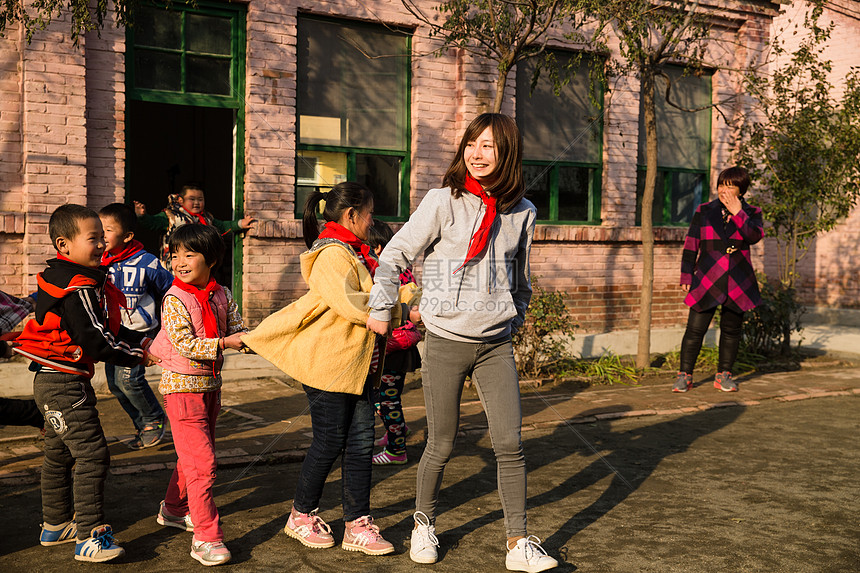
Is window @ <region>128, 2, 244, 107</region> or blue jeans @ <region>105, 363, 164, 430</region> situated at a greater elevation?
window @ <region>128, 2, 244, 107</region>

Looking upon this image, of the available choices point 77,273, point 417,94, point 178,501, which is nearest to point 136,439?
point 178,501

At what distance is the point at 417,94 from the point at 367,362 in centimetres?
668

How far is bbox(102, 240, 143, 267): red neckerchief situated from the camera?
5.83 metres

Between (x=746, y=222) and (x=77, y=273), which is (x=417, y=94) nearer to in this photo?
(x=746, y=222)

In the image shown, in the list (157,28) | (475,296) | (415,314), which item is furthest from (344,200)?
(157,28)

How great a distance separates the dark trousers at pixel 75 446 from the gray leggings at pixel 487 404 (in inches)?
60.7

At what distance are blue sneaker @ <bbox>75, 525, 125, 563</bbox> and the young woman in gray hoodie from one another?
54.7 inches

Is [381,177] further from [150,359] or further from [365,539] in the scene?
[365,539]

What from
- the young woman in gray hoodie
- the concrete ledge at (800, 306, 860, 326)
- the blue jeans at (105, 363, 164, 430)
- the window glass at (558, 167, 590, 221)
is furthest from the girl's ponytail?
Answer: the concrete ledge at (800, 306, 860, 326)

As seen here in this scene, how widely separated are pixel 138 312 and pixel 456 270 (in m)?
3.06

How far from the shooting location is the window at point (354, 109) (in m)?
9.88

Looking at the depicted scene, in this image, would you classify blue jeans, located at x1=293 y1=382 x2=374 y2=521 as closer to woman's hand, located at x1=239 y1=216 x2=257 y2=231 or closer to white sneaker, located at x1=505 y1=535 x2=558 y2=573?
white sneaker, located at x1=505 y1=535 x2=558 y2=573

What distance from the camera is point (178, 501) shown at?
439 cm

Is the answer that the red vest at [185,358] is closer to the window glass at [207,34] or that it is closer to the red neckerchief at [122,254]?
the red neckerchief at [122,254]
